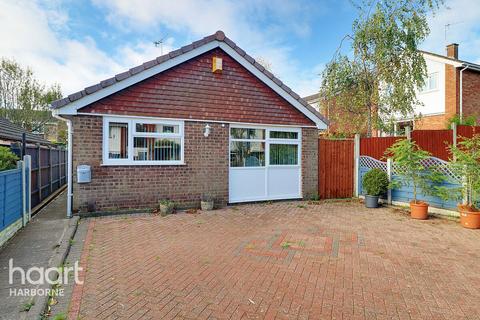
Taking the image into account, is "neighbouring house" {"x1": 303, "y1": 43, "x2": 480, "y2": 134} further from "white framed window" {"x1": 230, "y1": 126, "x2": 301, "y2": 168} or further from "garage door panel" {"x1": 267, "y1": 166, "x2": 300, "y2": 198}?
"garage door panel" {"x1": 267, "y1": 166, "x2": 300, "y2": 198}

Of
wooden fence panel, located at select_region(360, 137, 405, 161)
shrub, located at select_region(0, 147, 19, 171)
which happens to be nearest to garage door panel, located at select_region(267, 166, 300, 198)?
wooden fence panel, located at select_region(360, 137, 405, 161)

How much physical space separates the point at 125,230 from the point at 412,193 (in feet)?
28.0

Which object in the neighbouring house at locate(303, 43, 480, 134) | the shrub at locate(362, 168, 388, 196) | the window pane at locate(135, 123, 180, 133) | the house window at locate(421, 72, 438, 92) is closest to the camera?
the window pane at locate(135, 123, 180, 133)

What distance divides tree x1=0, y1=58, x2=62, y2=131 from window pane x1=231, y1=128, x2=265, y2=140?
Answer: 2266cm

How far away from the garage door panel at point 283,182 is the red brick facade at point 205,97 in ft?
5.75

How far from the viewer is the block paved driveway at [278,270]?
3.40 metres

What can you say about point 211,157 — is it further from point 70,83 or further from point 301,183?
point 70,83

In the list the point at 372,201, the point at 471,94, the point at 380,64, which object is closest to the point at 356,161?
the point at 372,201

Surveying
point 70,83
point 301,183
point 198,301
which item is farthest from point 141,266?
point 70,83

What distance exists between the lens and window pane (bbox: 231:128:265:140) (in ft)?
33.0

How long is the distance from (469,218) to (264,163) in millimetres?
5894

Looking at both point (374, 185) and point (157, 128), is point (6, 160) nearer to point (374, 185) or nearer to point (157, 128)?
point (157, 128)

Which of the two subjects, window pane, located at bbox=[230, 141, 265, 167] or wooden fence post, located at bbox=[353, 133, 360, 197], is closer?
window pane, located at bbox=[230, 141, 265, 167]

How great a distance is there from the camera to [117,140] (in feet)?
27.6
